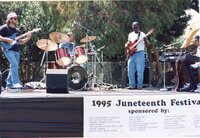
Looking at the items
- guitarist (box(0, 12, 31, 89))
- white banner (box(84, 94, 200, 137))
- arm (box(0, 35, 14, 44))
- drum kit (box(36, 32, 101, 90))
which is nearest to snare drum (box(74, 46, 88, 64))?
drum kit (box(36, 32, 101, 90))

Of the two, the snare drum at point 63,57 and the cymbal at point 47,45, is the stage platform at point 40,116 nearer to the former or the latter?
the snare drum at point 63,57

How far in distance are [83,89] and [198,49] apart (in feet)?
6.63

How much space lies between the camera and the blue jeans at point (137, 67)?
6.67 metres

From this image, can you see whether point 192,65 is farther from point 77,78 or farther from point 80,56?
point 80,56

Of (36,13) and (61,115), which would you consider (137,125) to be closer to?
(61,115)

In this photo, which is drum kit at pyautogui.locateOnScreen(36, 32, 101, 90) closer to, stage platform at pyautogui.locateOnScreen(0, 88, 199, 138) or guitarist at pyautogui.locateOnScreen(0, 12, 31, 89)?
guitarist at pyautogui.locateOnScreen(0, 12, 31, 89)

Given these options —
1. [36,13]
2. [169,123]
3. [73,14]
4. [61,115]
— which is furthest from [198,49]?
[36,13]

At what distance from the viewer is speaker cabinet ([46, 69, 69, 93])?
511 centimetres

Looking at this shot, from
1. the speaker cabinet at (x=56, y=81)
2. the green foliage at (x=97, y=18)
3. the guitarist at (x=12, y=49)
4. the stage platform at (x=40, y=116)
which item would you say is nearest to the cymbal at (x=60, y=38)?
the guitarist at (x=12, y=49)

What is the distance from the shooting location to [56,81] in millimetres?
5152

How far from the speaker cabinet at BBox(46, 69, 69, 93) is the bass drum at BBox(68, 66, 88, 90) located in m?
1.38

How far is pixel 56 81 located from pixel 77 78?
1499mm

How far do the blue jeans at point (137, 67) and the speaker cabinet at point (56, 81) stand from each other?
183cm

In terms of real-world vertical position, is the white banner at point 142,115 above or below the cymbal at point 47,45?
below
